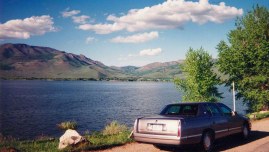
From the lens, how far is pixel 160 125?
9.52 metres

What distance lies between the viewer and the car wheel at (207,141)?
10070 mm

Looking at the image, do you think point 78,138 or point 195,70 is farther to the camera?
point 195,70

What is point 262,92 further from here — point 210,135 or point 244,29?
point 210,135

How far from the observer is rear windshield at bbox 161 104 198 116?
10.2 metres

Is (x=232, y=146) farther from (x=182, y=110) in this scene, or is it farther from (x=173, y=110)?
(x=173, y=110)

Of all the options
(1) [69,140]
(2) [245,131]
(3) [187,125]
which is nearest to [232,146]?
(2) [245,131]

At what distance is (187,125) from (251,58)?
22.0 m

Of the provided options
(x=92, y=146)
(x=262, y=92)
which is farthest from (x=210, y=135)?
(x=262, y=92)

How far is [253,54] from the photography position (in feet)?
93.0

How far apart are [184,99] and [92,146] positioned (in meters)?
22.5

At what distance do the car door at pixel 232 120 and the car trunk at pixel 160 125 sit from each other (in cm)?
327

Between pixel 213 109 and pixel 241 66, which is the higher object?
pixel 241 66

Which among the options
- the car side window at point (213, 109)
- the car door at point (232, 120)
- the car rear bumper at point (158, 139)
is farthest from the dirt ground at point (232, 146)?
the car side window at point (213, 109)

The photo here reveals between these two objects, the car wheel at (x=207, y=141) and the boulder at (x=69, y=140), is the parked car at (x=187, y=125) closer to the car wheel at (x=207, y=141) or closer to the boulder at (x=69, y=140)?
the car wheel at (x=207, y=141)
